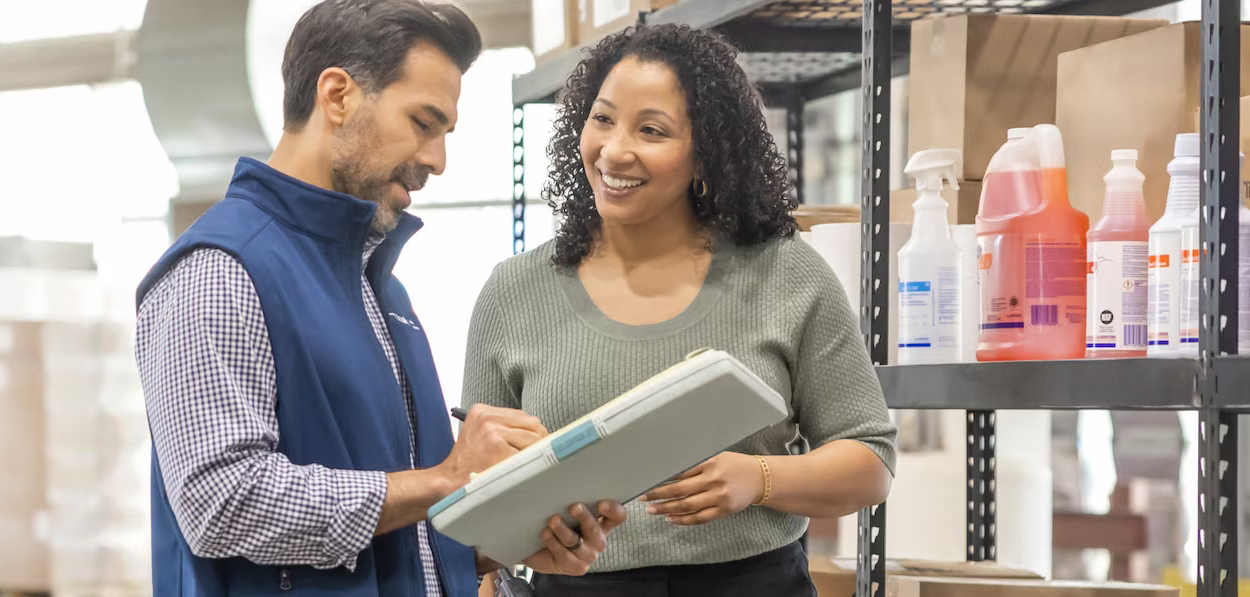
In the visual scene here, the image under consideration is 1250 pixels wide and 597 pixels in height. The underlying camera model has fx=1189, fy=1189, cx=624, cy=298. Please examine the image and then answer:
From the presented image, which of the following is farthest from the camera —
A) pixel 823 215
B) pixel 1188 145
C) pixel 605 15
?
pixel 605 15

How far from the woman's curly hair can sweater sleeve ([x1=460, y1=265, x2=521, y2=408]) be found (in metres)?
0.12

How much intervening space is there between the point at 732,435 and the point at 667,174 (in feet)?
1.76

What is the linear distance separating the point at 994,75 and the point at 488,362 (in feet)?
3.20

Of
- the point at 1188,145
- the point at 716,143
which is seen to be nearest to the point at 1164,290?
the point at 1188,145

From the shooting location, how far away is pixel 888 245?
1.96m

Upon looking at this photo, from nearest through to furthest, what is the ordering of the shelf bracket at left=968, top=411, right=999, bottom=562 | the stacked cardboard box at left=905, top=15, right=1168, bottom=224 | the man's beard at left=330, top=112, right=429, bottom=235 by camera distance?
the man's beard at left=330, top=112, right=429, bottom=235
the stacked cardboard box at left=905, top=15, right=1168, bottom=224
the shelf bracket at left=968, top=411, right=999, bottom=562

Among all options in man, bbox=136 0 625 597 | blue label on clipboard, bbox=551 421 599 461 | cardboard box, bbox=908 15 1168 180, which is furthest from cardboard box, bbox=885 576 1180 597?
blue label on clipboard, bbox=551 421 599 461

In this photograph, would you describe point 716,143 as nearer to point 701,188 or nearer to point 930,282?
point 701,188

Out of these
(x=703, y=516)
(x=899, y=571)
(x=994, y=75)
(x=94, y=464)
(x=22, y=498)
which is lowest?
(x=22, y=498)

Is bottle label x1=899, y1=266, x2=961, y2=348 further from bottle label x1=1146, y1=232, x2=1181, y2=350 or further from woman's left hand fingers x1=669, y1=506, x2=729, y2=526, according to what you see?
woman's left hand fingers x1=669, y1=506, x2=729, y2=526

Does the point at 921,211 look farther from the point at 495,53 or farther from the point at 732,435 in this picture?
the point at 495,53

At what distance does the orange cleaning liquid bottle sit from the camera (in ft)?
5.40

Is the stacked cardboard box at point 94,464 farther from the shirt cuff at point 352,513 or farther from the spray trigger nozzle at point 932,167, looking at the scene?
the shirt cuff at point 352,513

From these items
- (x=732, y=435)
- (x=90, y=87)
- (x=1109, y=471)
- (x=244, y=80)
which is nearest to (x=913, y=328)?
(x=732, y=435)
